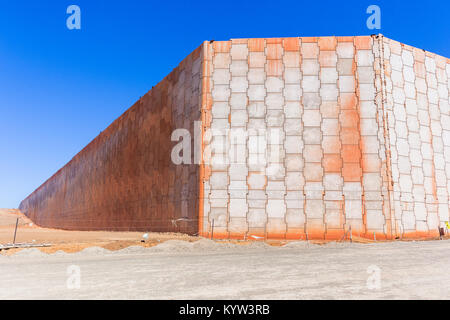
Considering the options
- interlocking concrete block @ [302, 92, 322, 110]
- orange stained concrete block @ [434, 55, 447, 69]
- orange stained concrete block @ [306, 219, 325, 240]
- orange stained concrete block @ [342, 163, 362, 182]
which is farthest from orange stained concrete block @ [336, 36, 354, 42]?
orange stained concrete block @ [306, 219, 325, 240]

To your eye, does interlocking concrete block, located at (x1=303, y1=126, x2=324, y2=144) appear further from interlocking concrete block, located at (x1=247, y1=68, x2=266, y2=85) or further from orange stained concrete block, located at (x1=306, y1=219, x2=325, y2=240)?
orange stained concrete block, located at (x1=306, y1=219, x2=325, y2=240)

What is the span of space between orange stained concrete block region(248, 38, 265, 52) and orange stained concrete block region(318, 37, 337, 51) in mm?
2678

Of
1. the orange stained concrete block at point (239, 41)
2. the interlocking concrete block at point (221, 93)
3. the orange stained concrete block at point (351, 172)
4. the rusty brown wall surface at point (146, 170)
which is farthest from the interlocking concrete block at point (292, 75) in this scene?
the orange stained concrete block at point (351, 172)

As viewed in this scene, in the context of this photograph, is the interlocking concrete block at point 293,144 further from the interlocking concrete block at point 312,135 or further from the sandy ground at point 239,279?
the sandy ground at point 239,279

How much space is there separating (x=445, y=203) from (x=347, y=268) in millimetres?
13550

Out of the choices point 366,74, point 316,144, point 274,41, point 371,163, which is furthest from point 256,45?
point 371,163

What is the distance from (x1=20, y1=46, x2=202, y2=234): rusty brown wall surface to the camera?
1834 cm

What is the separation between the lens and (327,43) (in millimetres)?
17312

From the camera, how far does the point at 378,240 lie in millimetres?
15508

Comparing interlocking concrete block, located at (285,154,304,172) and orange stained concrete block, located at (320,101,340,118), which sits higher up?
orange stained concrete block, located at (320,101,340,118)

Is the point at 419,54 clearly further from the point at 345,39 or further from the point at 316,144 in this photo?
the point at 316,144

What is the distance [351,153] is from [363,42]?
5365mm
